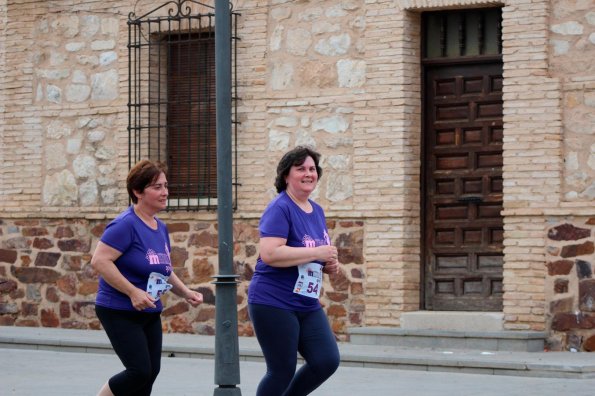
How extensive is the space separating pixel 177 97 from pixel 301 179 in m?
10.6

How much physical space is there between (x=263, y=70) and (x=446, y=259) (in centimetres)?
320

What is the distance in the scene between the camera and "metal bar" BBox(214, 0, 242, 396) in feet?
32.7

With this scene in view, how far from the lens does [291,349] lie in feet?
28.8

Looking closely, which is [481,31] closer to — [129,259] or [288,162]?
[288,162]

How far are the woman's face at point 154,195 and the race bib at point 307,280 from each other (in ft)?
3.17

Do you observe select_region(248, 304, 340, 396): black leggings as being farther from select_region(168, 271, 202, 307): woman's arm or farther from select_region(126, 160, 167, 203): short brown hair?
select_region(126, 160, 167, 203): short brown hair

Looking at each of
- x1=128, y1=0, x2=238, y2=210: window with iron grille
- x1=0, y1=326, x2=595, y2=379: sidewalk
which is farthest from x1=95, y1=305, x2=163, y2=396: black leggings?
x1=128, y1=0, x2=238, y2=210: window with iron grille

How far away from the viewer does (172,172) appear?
19.6 meters

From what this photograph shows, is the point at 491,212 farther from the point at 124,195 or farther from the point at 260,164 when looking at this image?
the point at 124,195

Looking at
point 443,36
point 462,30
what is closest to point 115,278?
point 462,30

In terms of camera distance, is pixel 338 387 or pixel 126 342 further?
pixel 338 387

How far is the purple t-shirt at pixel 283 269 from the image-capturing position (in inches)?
348

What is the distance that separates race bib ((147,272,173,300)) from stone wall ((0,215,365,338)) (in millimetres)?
8736

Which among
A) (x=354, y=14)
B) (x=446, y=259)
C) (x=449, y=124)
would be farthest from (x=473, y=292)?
(x=354, y=14)
